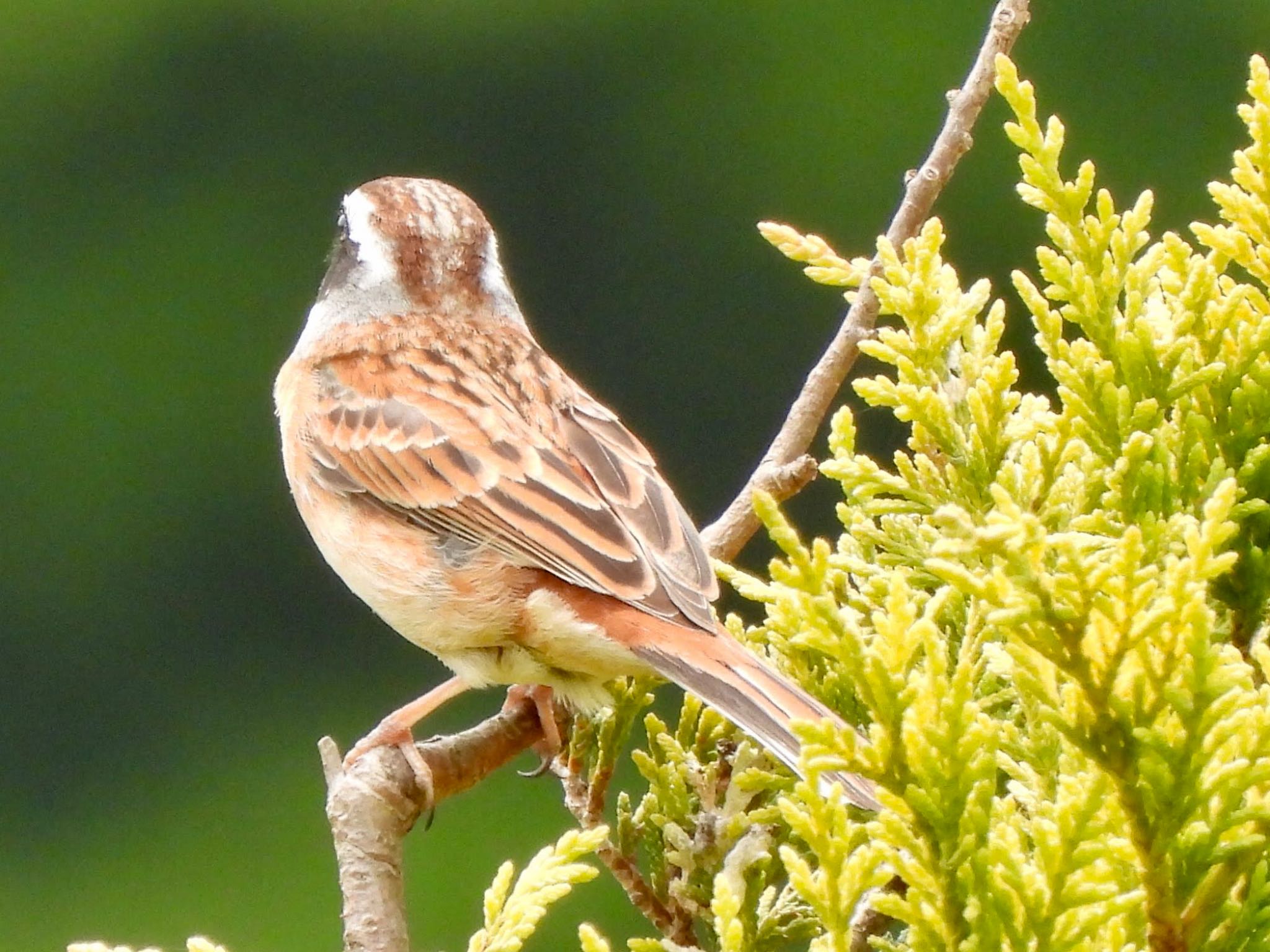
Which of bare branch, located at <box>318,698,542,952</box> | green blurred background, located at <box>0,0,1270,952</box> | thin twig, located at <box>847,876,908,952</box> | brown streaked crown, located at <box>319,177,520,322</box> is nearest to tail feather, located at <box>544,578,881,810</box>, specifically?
thin twig, located at <box>847,876,908,952</box>

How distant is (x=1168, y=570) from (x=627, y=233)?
9146 millimetres

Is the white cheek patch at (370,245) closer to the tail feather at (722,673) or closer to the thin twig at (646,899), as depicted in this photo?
the tail feather at (722,673)

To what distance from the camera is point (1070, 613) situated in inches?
47.7

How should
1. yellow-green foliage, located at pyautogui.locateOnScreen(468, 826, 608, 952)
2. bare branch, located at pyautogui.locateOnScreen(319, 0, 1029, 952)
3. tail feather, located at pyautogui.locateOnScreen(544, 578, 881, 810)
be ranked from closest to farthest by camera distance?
yellow-green foliage, located at pyautogui.locateOnScreen(468, 826, 608, 952)
bare branch, located at pyautogui.locateOnScreen(319, 0, 1029, 952)
tail feather, located at pyautogui.locateOnScreen(544, 578, 881, 810)

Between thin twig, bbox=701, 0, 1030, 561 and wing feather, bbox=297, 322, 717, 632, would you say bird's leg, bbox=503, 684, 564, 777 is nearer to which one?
wing feather, bbox=297, 322, 717, 632

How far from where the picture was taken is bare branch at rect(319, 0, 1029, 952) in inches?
63.8

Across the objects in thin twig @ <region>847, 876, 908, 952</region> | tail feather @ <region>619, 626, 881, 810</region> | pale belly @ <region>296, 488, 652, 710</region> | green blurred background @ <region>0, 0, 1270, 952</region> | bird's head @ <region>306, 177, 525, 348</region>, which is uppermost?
green blurred background @ <region>0, 0, 1270, 952</region>

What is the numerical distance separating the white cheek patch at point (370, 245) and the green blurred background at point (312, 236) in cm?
609

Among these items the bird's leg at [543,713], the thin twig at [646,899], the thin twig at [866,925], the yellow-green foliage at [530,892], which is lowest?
the thin twig at [866,925]

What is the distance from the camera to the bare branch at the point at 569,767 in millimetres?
1620

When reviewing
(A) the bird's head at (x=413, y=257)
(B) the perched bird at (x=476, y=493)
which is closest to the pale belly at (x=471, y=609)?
(B) the perched bird at (x=476, y=493)

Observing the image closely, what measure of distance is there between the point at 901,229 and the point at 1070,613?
939mm

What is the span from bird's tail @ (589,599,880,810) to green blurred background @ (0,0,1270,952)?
22.6 feet

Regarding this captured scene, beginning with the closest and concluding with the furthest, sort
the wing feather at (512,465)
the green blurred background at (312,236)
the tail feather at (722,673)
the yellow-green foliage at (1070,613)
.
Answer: the yellow-green foliage at (1070,613) < the tail feather at (722,673) < the wing feather at (512,465) < the green blurred background at (312,236)
